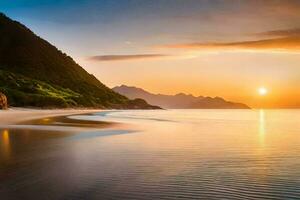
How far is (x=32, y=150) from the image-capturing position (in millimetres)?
26141

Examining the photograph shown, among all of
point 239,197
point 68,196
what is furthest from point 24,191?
point 239,197

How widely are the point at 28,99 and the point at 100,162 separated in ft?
516

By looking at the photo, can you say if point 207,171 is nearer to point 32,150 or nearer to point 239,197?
point 239,197

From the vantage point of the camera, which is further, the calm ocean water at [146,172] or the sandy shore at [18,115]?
the sandy shore at [18,115]

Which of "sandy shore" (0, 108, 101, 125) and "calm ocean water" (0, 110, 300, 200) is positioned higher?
"sandy shore" (0, 108, 101, 125)

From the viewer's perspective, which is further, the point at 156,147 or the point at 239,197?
the point at 156,147

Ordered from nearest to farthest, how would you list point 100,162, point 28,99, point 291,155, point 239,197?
1. point 239,197
2. point 100,162
3. point 291,155
4. point 28,99

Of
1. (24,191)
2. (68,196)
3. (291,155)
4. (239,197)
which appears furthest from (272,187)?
(291,155)

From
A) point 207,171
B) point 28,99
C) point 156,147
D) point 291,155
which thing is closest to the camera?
point 207,171

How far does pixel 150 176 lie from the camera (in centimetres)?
1742

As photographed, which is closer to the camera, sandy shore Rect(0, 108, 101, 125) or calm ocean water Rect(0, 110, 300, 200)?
calm ocean water Rect(0, 110, 300, 200)

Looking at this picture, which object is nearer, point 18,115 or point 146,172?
point 146,172

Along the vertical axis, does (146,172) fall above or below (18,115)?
below

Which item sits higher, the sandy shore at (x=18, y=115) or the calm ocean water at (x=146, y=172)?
the sandy shore at (x=18, y=115)
